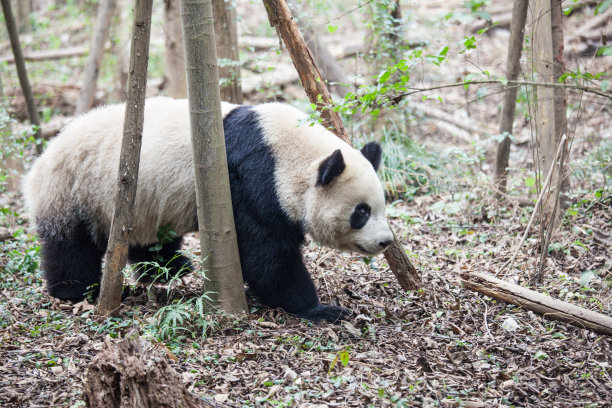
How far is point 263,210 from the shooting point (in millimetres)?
5316

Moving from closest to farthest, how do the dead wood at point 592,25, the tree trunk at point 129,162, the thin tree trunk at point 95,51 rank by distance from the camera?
the tree trunk at point 129,162 → the thin tree trunk at point 95,51 → the dead wood at point 592,25

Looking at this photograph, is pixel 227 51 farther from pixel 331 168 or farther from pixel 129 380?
pixel 129 380

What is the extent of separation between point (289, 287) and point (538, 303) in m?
2.40

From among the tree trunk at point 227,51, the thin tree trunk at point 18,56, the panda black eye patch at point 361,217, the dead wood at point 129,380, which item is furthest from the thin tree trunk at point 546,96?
the thin tree trunk at point 18,56

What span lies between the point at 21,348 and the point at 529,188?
7.14 meters

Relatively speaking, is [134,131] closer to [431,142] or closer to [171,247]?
[171,247]

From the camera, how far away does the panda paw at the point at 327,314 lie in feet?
18.1

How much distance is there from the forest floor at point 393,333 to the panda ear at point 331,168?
4.73 ft

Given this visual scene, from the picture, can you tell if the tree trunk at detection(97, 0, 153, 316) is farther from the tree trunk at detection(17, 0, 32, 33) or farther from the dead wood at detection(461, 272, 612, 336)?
the tree trunk at detection(17, 0, 32, 33)

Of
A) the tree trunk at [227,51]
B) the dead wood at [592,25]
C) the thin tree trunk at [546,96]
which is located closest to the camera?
the thin tree trunk at [546,96]

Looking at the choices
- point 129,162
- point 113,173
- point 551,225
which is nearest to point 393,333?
point 551,225

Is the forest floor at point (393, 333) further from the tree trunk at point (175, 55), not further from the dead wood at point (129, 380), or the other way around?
the tree trunk at point (175, 55)

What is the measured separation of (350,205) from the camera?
529 centimetres

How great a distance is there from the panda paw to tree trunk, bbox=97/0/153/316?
1.86 meters
